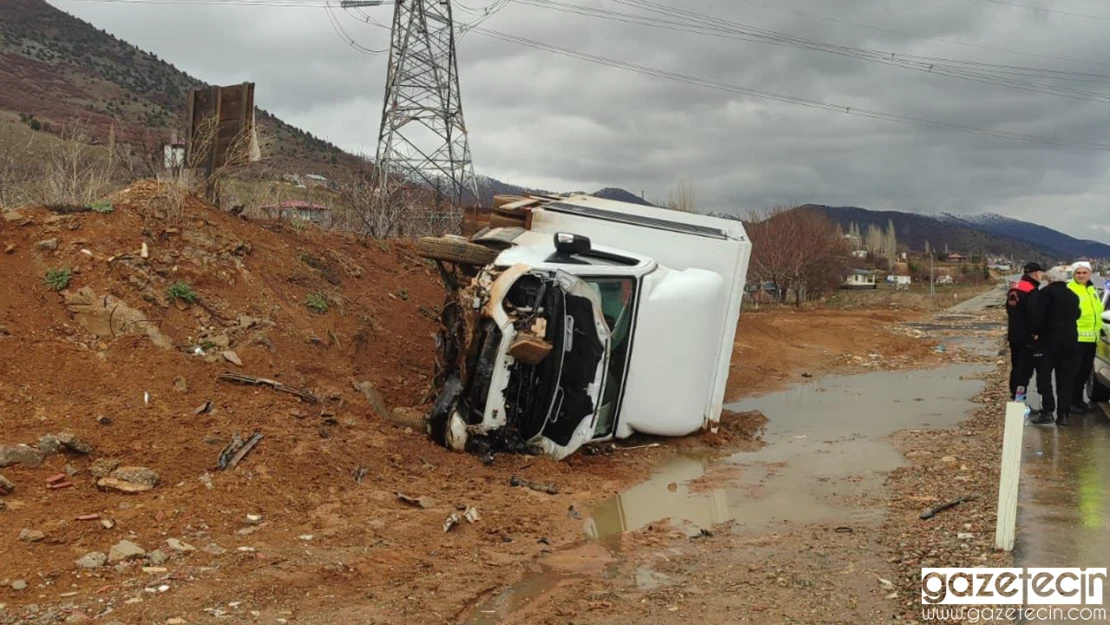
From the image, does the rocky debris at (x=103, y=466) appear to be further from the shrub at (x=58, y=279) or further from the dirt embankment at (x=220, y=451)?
the shrub at (x=58, y=279)

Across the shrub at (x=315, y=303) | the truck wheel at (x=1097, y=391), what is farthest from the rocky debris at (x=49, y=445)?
the truck wheel at (x=1097, y=391)

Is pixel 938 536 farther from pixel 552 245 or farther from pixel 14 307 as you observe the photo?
pixel 14 307

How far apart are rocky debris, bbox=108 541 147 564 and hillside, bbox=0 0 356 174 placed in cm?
4211

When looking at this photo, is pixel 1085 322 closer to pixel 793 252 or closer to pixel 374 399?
pixel 374 399

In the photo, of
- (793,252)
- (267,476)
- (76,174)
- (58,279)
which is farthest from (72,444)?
(793,252)

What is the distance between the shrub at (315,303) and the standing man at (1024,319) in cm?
753

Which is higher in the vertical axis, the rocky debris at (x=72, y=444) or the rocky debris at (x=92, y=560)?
the rocky debris at (x=72, y=444)

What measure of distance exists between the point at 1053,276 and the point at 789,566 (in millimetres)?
5798

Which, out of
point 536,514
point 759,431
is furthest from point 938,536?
point 759,431

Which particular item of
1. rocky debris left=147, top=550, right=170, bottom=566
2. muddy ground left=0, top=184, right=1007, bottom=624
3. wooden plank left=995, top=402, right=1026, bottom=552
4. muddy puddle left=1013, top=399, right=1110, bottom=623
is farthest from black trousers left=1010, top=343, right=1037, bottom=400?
rocky debris left=147, top=550, right=170, bottom=566

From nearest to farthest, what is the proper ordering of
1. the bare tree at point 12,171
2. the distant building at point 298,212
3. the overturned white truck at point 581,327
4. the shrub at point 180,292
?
the overturned white truck at point 581,327
the shrub at point 180,292
the bare tree at point 12,171
the distant building at point 298,212

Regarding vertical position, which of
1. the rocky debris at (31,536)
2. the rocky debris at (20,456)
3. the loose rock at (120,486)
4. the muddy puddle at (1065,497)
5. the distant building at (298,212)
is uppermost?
the distant building at (298,212)

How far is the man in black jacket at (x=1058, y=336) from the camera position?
823cm

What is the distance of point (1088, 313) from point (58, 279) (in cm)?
1047
